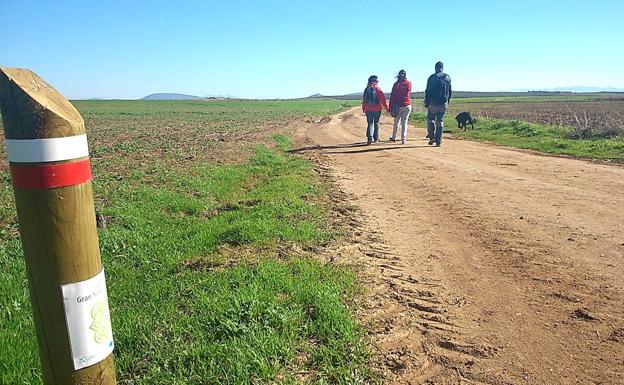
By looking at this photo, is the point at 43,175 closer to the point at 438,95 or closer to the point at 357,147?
the point at 357,147

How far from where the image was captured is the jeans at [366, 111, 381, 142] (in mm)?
15391

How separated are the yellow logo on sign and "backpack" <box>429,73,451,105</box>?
13.9 metres

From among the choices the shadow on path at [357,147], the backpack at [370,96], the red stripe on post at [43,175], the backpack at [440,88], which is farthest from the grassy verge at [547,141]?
the red stripe on post at [43,175]

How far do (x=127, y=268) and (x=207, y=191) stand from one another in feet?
12.7

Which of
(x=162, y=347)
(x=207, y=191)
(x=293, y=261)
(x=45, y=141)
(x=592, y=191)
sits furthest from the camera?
(x=207, y=191)

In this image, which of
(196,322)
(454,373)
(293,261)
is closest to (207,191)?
(293,261)

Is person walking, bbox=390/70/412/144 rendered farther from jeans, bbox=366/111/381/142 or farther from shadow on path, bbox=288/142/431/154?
shadow on path, bbox=288/142/431/154

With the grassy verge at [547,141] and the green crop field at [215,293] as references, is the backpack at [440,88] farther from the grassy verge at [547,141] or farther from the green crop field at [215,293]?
the green crop field at [215,293]

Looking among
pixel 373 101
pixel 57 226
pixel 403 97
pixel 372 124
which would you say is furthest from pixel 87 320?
pixel 372 124

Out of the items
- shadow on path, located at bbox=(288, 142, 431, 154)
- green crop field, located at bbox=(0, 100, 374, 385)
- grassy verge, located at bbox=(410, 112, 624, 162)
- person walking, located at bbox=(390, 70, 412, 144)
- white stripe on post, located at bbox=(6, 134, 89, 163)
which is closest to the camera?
white stripe on post, located at bbox=(6, 134, 89, 163)

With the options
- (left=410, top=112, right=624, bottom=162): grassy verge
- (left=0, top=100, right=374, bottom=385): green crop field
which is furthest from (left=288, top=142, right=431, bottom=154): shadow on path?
(left=0, top=100, right=374, bottom=385): green crop field

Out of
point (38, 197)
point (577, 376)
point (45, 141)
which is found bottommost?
point (577, 376)

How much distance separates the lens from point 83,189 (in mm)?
1655

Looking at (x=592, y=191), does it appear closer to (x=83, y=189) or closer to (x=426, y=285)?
(x=426, y=285)
